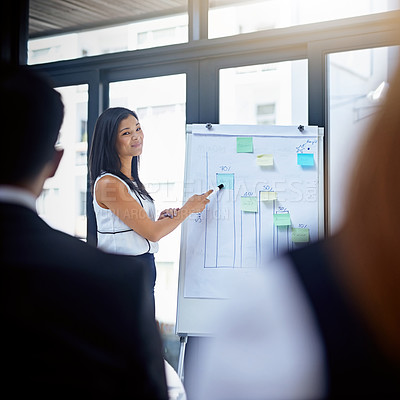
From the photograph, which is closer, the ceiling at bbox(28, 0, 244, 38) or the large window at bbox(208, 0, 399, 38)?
the large window at bbox(208, 0, 399, 38)

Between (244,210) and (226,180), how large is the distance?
6.7 inches

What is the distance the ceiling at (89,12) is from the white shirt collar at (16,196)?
2.28 meters

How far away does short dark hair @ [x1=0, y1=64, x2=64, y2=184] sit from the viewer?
0.72 m

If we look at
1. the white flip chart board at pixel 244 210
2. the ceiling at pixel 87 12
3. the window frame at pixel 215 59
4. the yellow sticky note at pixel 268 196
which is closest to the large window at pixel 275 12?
the window frame at pixel 215 59

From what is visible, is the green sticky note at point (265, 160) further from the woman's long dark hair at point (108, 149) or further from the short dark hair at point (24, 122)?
the short dark hair at point (24, 122)

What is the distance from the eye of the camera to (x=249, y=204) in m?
2.31

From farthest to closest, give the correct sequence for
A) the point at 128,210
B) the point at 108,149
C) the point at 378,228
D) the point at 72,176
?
the point at 72,176
the point at 108,149
the point at 128,210
the point at 378,228

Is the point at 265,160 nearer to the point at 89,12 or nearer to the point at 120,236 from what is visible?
the point at 120,236

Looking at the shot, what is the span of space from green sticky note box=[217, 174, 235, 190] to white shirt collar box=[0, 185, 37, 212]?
165cm

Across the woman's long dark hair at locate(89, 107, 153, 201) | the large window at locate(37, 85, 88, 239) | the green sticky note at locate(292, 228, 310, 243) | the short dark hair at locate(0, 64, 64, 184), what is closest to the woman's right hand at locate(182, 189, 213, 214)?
the woman's long dark hair at locate(89, 107, 153, 201)

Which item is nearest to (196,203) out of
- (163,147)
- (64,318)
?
(163,147)

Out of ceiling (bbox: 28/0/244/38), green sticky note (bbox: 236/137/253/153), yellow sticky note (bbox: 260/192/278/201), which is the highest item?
ceiling (bbox: 28/0/244/38)

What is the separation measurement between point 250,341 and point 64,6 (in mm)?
3090

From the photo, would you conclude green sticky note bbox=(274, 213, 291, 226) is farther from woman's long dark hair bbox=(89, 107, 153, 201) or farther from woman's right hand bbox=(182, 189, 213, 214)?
woman's long dark hair bbox=(89, 107, 153, 201)
